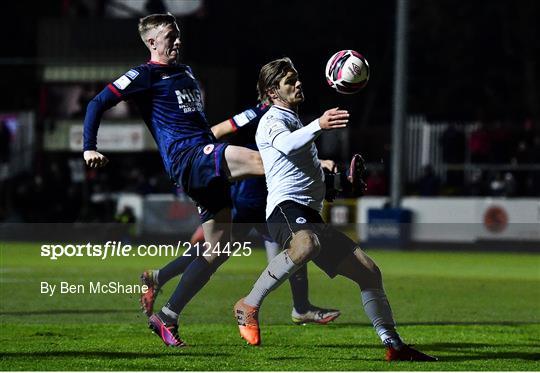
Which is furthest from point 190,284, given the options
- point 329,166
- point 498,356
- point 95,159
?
point 498,356

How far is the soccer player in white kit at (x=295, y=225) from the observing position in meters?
9.27

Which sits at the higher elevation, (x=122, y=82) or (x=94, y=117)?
(x=122, y=82)

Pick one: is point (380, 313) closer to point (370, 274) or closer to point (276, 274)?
point (370, 274)

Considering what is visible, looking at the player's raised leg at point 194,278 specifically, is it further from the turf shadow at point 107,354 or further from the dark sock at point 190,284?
the turf shadow at point 107,354

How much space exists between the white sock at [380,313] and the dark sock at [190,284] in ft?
4.59

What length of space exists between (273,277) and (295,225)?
16.0 inches

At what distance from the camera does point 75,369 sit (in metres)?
8.83

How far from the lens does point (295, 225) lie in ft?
30.7

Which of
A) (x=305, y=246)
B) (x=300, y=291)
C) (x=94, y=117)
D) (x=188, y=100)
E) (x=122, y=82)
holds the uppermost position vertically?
(x=122, y=82)

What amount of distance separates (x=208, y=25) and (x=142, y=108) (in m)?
28.4

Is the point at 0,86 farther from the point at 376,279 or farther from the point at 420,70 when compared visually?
the point at 376,279

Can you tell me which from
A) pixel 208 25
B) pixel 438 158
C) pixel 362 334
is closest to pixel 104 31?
pixel 208 25

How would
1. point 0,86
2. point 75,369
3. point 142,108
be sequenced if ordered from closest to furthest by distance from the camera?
point 75,369
point 142,108
point 0,86

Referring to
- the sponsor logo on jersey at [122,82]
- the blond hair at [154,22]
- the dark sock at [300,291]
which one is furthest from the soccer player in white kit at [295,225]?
the dark sock at [300,291]
